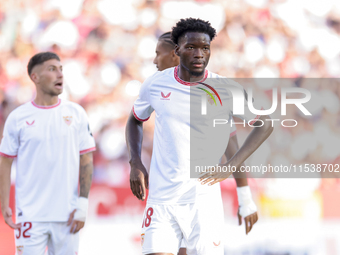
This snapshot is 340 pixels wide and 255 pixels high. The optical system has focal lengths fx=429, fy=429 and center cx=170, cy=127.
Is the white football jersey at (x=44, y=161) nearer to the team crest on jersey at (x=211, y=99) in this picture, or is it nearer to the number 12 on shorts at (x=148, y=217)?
the number 12 on shorts at (x=148, y=217)

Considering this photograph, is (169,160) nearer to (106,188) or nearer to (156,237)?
(156,237)

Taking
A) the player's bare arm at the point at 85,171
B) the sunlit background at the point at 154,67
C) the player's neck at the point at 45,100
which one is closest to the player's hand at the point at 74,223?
the player's bare arm at the point at 85,171

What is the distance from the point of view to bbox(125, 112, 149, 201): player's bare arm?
2613 millimetres

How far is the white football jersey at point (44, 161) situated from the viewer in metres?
3.51

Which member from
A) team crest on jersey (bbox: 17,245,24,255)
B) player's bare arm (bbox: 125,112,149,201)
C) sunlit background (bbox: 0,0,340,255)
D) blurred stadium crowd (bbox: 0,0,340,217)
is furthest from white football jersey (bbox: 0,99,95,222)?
blurred stadium crowd (bbox: 0,0,340,217)

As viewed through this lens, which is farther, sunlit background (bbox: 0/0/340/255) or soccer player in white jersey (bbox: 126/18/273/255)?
sunlit background (bbox: 0/0/340/255)

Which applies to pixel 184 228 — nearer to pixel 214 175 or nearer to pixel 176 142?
pixel 214 175

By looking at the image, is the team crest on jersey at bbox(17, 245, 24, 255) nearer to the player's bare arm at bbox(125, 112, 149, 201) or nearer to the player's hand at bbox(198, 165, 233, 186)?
the player's bare arm at bbox(125, 112, 149, 201)

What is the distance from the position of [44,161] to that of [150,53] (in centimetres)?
423

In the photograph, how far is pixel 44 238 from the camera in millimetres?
3486

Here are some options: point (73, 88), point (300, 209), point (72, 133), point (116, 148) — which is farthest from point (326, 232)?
point (73, 88)

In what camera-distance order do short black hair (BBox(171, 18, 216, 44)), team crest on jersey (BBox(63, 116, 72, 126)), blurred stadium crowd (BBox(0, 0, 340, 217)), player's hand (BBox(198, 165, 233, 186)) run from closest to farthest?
player's hand (BBox(198, 165, 233, 186))
short black hair (BBox(171, 18, 216, 44))
team crest on jersey (BBox(63, 116, 72, 126))
blurred stadium crowd (BBox(0, 0, 340, 217))

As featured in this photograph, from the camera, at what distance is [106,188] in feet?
20.2

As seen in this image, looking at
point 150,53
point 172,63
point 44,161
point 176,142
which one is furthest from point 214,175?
point 150,53
